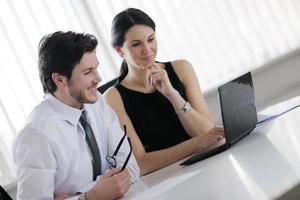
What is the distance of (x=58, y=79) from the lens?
1.83 meters

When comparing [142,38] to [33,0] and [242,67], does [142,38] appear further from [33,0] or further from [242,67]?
[242,67]

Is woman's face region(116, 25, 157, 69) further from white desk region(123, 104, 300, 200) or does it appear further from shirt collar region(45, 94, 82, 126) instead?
white desk region(123, 104, 300, 200)

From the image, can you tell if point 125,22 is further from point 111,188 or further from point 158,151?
point 111,188

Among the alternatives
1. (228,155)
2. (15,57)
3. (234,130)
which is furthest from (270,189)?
(15,57)

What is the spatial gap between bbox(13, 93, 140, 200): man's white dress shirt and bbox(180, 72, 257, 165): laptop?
42 cm

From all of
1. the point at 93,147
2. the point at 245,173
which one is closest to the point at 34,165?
the point at 93,147

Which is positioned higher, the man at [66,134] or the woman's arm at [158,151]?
the man at [66,134]

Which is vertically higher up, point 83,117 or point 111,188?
point 83,117

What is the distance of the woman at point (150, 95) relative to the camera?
230 cm

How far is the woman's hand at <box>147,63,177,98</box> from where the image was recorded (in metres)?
2.27

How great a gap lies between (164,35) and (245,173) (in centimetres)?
216

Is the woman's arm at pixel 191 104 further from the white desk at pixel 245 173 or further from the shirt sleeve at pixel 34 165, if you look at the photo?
the shirt sleeve at pixel 34 165

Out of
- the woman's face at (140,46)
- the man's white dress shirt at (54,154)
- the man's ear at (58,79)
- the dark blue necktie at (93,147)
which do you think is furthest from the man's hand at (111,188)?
the woman's face at (140,46)

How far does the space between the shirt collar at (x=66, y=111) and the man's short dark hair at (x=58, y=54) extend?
0.28ft
